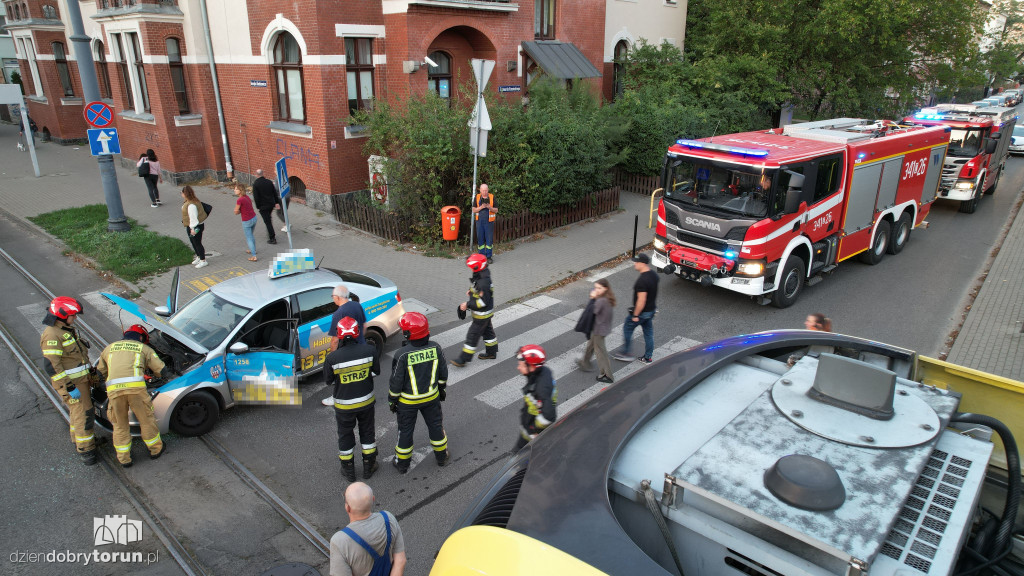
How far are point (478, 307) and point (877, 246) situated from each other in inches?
373

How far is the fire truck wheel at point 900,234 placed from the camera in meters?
13.3

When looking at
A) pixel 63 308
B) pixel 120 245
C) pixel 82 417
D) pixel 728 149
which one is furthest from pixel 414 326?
pixel 120 245

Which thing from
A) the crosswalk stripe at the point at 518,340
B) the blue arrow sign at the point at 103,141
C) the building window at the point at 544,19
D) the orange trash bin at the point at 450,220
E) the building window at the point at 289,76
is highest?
the building window at the point at 544,19

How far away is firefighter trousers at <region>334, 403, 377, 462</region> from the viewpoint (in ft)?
19.4

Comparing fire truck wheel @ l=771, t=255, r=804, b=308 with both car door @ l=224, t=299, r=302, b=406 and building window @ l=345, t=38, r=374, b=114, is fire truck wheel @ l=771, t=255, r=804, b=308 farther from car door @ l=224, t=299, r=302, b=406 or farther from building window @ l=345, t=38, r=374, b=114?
building window @ l=345, t=38, r=374, b=114

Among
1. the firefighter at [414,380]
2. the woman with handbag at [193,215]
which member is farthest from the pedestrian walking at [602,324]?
the woman with handbag at [193,215]

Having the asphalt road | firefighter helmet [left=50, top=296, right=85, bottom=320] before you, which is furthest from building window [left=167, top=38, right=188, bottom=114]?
firefighter helmet [left=50, top=296, right=85, bottom=320]

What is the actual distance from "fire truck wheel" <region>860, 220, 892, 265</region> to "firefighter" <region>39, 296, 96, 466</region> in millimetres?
13359

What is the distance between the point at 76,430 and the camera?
244 inches

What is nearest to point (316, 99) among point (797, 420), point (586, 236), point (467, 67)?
point (467, 67)

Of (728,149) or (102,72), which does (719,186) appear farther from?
(102,72)

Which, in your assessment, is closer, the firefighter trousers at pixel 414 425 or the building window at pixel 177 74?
the firefighter trousers at pixel 414 425

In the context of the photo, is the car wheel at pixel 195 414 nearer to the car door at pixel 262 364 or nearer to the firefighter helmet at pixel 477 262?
the car door at pixel 262 364

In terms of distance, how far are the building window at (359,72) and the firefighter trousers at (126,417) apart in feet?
36.2
